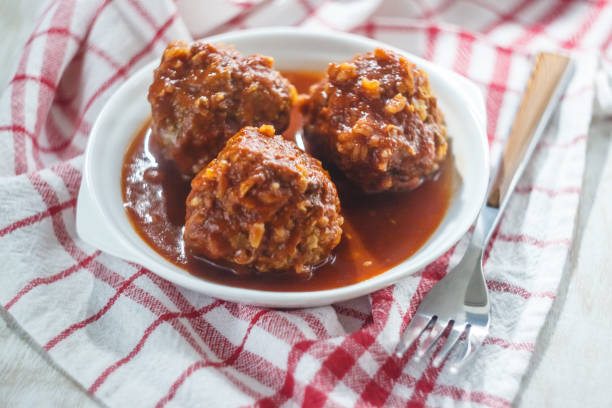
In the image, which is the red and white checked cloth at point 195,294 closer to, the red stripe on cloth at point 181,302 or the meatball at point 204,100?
the red stripe on cloth at point 181,302

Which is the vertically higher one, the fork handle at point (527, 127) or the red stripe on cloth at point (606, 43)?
the fork handle at point (527, 127)

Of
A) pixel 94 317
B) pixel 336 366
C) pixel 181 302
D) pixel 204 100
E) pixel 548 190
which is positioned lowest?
pixel 548 190

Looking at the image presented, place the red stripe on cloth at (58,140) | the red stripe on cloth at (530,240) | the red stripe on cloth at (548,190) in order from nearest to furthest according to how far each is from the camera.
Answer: the red stripe on cloth at (530,240)
the red stripe on cloth at (548,190)
the red stripe on cloth at (58,140)

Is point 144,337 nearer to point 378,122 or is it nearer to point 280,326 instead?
point 280,326

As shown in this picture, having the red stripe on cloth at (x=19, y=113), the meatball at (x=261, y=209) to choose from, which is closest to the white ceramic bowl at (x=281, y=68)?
the meatball at (x=261, y=209)

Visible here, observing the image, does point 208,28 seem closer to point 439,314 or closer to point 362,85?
point 362,85

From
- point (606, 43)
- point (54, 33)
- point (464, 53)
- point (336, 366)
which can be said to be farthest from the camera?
point (606, 43)

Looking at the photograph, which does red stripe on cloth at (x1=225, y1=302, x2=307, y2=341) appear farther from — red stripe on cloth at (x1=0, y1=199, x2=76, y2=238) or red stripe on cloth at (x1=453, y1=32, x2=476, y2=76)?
red stripe on cloth at (x1=453, y1=32, x2=476, y2=76)

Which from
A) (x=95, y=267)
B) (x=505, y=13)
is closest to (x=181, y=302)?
(x=95, y=267)
